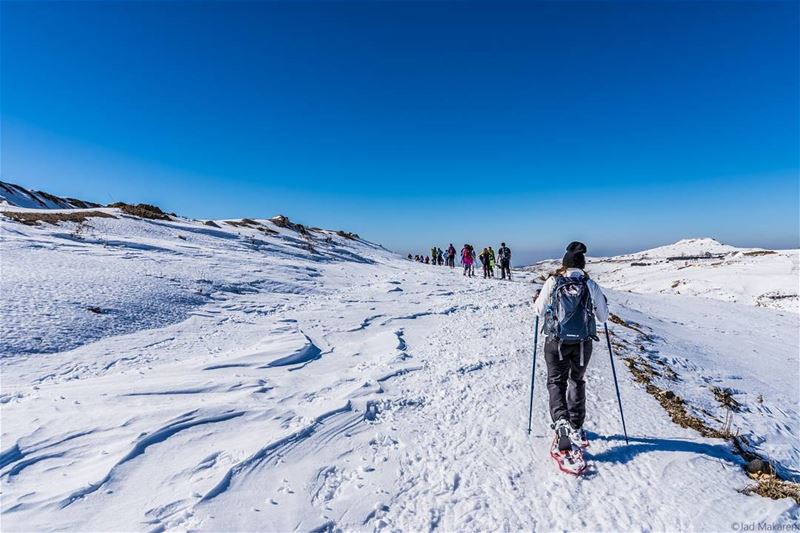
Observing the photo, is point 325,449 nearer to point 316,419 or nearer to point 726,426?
point 316,419

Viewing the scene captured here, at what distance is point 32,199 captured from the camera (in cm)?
3209

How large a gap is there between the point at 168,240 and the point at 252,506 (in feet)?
59.4

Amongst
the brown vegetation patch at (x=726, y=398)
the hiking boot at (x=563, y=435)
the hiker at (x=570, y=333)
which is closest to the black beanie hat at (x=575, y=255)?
the hiker at (x=570, y=333)

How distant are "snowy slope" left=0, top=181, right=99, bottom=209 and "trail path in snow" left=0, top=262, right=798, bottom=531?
102 feet

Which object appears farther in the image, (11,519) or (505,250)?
(505,250)

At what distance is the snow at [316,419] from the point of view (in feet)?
12.2

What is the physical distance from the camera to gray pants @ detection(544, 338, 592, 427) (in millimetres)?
4671

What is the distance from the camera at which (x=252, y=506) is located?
3.72 meters

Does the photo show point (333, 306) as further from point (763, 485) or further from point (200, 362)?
point (763, 485)

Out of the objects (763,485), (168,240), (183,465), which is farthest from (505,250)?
(183,465)

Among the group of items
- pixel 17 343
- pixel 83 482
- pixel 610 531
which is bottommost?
pixel 610 531

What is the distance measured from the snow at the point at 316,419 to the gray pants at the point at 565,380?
0.59 m

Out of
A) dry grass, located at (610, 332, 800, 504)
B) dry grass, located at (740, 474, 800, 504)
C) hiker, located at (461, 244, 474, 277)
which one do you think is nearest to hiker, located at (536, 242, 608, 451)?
dry grass, located at (740, 474, 800, 504)

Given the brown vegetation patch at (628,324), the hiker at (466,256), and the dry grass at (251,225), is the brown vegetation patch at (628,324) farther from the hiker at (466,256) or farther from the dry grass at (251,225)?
the dry grass at (251,225)
